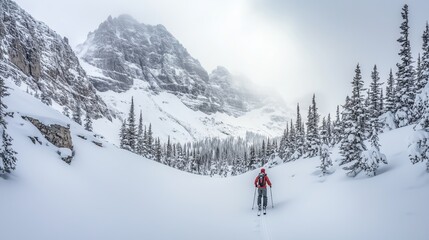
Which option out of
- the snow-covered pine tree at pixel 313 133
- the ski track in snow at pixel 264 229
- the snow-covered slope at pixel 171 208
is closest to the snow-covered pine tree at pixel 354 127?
the snow-covered slope at pixel 171 208

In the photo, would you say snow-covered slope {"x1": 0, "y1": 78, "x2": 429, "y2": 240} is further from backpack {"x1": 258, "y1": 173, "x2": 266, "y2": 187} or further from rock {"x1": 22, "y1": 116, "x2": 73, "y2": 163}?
backpack {"x1": 258, "y1": 173, "x2": 266, "y2": 187}

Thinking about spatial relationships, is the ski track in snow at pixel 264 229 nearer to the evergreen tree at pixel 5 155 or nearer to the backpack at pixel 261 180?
the backpack at pixel 261 180

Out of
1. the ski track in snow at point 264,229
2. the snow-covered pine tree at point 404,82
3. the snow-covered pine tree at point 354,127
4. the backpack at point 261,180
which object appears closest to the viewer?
the ski track in snow at point 264,229

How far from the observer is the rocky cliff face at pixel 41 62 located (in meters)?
105

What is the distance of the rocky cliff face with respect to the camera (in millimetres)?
104887

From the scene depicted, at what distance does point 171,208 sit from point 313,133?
3827 centimetres

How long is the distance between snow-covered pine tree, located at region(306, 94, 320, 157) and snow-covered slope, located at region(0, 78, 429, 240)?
26792mm

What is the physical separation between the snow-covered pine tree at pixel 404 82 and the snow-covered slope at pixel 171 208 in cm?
1241


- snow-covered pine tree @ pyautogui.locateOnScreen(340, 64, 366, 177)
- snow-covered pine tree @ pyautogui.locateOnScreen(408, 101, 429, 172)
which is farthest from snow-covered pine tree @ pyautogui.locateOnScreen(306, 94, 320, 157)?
snow-covered pine tree @ pyautogui.locateOnScreen(408, 101, 429, 172)

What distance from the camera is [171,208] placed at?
15.4 meters

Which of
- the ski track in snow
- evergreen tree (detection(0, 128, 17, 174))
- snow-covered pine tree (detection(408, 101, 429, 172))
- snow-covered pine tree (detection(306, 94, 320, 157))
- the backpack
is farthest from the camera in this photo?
snow-covered pine tree (detection(306, 94, 320, 157))

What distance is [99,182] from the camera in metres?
16.5

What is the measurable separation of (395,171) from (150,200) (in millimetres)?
12845

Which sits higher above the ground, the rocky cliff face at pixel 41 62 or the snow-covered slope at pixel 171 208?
the rocky cliff face at pixel 41 62
